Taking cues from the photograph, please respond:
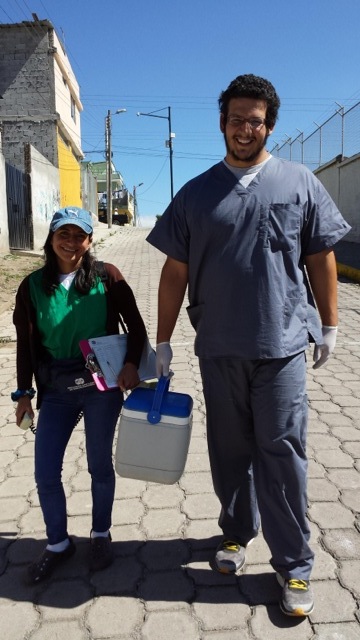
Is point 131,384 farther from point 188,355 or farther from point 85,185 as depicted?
point 85,185

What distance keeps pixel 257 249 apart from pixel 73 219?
2.60 feet

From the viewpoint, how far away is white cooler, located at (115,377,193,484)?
7.83 ft

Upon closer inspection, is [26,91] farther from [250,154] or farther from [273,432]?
[273,432]

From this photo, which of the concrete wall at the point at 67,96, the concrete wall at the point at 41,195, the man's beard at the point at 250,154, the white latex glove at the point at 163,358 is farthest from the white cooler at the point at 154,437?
the concrete wall at the point at 67,96

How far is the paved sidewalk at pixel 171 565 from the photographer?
2250mm

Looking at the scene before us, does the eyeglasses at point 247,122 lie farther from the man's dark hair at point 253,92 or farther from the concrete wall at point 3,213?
the concrete wall at point 3,213

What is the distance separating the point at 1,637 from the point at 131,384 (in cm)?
107

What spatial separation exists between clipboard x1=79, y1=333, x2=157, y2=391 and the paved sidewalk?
2.78ft

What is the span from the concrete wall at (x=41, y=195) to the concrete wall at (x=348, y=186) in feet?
28.0

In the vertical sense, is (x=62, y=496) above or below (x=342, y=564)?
above

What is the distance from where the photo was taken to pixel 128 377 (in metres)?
2.52

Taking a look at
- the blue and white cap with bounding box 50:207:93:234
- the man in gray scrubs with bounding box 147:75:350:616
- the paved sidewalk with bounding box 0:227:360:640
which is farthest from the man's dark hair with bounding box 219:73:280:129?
the paved sidewalk with bounding box 0:227:360:640

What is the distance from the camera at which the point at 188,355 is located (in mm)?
6270

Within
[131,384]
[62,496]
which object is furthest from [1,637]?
[131,384]
